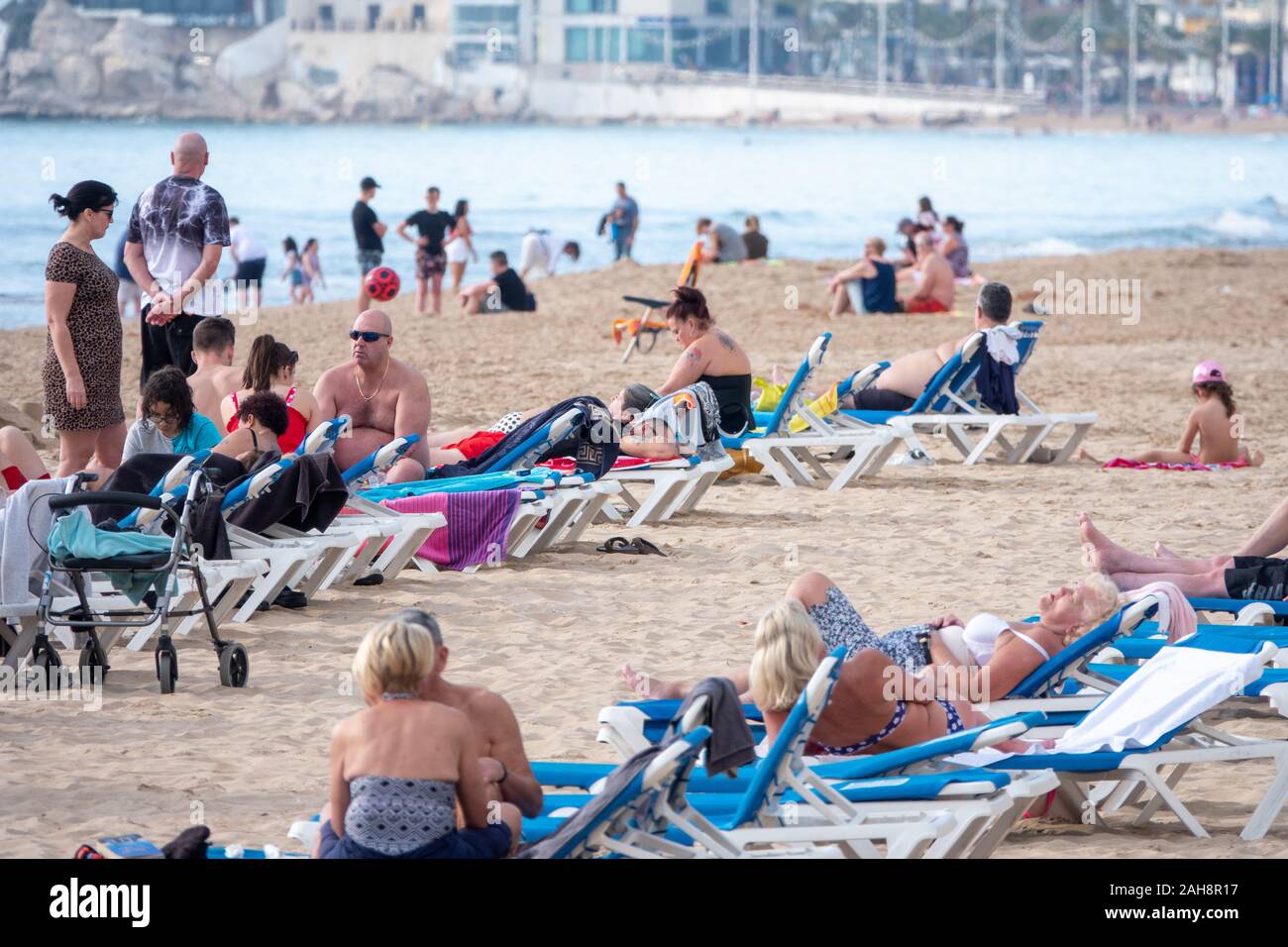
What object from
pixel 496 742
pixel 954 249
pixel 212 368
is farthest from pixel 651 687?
pixel 954 249

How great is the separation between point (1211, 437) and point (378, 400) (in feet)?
16.0

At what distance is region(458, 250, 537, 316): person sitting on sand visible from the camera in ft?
62.1

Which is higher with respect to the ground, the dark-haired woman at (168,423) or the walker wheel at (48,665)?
the dark-haired woman at (168,423)

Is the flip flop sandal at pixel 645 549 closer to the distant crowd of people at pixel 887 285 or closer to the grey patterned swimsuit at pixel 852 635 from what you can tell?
the grey patterned swimsuit at pixel 852 635

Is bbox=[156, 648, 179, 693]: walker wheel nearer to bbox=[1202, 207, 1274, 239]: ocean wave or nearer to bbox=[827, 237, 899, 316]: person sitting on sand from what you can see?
bbox=[827, 237, 899, 316]: person sitting on sand

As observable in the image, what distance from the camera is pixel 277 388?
Result: 7387mm

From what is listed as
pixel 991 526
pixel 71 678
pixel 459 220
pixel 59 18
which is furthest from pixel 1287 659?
pixel 59 18

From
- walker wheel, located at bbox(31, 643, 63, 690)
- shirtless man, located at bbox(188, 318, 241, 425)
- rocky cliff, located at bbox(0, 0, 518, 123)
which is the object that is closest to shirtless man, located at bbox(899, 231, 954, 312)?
shirtless man, located at bbox(188, 318, 241, 425)

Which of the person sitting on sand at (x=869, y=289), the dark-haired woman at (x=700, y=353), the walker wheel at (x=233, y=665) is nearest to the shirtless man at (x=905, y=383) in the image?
the dark-haired woman at (x=700, y=353)

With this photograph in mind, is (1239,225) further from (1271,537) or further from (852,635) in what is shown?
(852,635)

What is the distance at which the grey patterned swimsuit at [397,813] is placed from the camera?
11.4 ft

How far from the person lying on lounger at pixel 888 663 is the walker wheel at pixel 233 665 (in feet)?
4.95

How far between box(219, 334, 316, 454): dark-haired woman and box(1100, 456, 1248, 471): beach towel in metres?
4.95

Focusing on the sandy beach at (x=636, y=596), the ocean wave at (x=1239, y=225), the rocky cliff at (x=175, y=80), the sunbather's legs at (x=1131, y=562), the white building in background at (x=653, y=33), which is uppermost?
the white building in background at (x=653, y=33)
